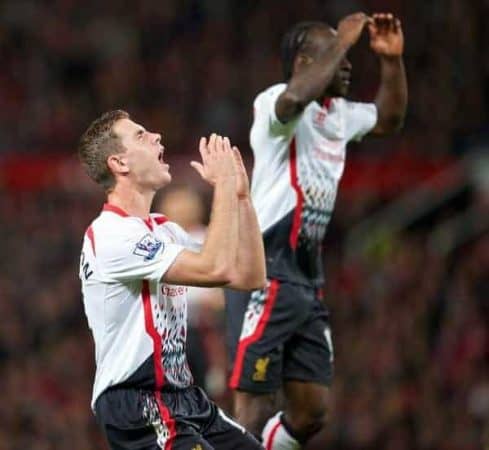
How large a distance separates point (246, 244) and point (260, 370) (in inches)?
55.2

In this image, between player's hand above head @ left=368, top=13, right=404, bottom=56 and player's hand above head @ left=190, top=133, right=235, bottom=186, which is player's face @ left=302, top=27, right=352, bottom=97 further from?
player's hand above head @ left=190, top=133, right=235, bottom=186

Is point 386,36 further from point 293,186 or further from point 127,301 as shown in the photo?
point 127,301

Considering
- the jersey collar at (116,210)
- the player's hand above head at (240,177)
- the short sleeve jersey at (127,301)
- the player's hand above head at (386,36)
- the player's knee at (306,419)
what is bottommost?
the player's knee at (306,419)

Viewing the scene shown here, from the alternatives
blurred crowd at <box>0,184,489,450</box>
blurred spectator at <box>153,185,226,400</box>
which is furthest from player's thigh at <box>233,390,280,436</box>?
blurred crowd at <box>0,184,489,450</box>

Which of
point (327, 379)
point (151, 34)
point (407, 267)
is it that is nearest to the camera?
point (327, 379)

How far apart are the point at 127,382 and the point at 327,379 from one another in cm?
184

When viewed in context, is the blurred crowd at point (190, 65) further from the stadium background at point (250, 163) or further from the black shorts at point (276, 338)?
the black shorts at point (276, 338)

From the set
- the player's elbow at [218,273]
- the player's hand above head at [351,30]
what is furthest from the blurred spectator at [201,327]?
the player's elbow at [218,273]

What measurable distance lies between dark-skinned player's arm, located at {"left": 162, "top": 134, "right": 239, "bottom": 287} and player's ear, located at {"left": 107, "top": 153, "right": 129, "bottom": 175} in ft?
1.23

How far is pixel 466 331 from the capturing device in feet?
45.4

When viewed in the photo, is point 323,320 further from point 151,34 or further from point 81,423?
point 151,34

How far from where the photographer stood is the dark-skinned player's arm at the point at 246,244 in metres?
6.67

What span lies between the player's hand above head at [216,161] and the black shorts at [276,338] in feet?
5.31

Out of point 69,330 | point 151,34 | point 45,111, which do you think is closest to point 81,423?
point 69,330
